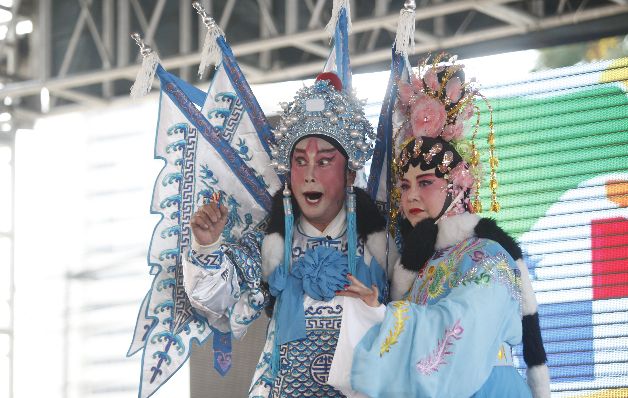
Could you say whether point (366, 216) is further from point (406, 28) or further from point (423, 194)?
point (406, 28)

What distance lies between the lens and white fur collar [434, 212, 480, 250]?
344 cm

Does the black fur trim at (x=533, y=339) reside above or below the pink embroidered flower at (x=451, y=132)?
below

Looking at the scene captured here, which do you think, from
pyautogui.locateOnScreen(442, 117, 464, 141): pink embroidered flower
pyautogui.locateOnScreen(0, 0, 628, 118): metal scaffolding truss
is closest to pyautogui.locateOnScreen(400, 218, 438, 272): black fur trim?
pyautogui.locateOnScreen(442, 117, 464, 141): pink embroidered flower

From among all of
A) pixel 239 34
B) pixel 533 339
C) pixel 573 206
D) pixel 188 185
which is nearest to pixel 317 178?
pixel 188 185

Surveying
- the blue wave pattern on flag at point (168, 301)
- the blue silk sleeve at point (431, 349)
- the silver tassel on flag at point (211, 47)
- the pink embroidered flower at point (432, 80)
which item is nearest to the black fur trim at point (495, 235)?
the blue silk sleeve at point (431, 349)

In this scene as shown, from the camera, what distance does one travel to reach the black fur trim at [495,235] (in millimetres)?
3430

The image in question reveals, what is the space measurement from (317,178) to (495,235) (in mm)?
632

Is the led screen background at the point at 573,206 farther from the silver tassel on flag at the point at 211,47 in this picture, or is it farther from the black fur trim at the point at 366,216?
the silver tassel on flag at the point at 211,47

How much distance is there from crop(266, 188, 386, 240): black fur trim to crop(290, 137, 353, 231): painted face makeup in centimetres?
7

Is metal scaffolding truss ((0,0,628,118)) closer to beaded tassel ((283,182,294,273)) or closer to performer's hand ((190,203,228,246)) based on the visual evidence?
beaded tassel ((283,182,294,273))

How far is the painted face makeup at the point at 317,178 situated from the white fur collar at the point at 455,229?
42 centimetres

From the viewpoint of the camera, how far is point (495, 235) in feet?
11.3

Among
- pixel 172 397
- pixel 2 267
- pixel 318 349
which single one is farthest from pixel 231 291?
pixel 2 267

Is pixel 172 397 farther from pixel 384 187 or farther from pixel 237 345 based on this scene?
pixel 384 187
